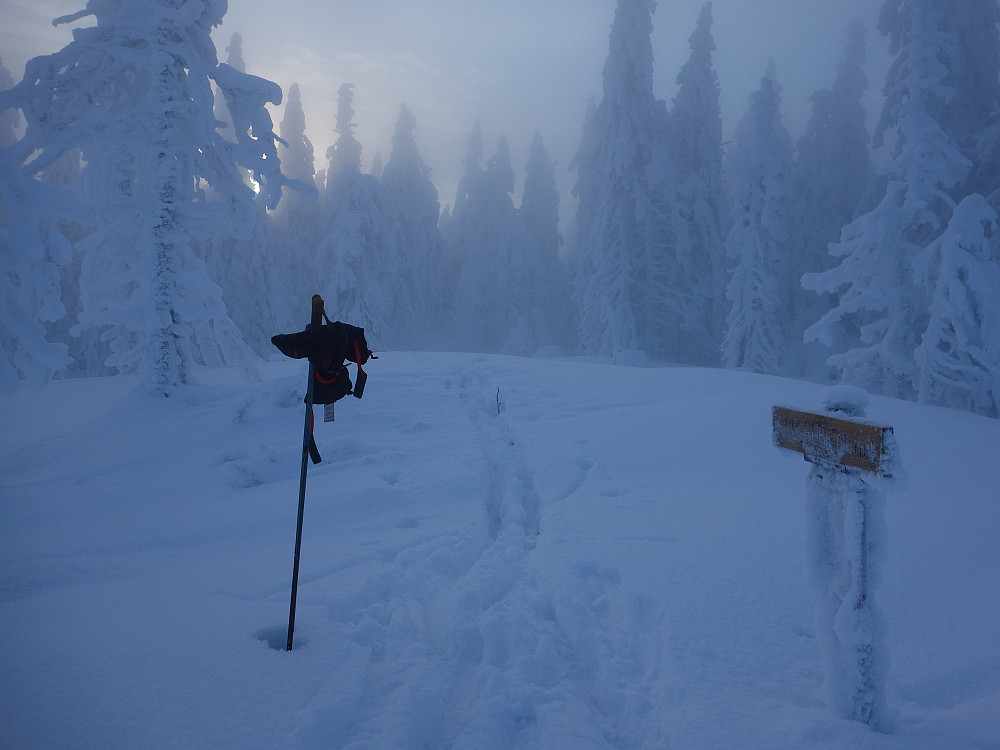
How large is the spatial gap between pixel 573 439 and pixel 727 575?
12.3ft

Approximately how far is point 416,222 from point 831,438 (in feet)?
135

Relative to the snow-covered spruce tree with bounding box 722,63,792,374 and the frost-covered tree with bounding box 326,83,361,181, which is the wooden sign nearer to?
the snow-covered spruce tree with bounding box 722,63,792,374

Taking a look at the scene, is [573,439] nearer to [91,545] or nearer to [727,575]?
[727,575]

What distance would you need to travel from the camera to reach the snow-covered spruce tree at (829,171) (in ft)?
98.4

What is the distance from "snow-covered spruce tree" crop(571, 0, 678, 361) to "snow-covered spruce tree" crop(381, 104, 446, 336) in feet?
58.6

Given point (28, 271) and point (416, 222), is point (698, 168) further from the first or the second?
point (28, 271)

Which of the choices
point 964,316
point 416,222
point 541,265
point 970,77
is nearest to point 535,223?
point 541,265

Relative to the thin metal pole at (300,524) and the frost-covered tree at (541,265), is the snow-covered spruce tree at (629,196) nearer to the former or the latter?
the frost-covered tree at (541,265)

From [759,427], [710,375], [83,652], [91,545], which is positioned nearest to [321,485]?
[91,545]

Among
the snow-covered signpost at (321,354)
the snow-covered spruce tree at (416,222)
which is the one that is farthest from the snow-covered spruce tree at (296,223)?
the snow-covered signpost at (321,354)

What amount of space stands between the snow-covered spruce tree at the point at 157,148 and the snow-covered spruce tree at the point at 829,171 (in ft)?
94.6

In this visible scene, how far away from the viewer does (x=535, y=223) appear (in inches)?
1598

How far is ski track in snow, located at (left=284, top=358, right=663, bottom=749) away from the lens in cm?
262

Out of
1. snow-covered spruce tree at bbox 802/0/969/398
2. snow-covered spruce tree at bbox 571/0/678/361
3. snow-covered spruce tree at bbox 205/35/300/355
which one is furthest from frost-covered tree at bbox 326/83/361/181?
snow-covered spruce tree at bbox 802/0/969/398
